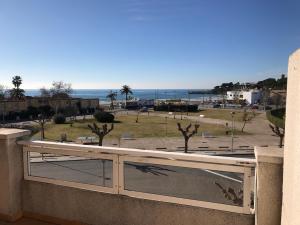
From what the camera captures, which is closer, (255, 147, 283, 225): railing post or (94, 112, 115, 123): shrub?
(255, 147, 283, 225): railing post

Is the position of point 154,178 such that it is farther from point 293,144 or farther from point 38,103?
point 38,103

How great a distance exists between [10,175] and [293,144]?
3.62 metres

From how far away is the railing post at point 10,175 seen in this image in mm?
4180

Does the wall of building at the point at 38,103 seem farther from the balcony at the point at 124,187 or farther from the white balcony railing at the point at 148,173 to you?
the white balcony railing at the point at 148,173

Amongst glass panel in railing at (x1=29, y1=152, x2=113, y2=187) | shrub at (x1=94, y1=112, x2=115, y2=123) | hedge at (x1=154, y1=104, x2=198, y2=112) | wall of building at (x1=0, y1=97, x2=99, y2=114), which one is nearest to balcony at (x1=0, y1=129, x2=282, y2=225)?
glass panel in railing at (x1=29, y1=152, x2=113, y2=187)

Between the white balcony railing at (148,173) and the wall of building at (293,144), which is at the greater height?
the wall of building at (293,144)

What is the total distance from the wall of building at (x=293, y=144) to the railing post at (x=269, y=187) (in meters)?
0.31

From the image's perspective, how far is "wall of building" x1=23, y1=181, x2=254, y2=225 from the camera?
3.44 m

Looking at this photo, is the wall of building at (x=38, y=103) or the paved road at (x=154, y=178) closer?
the paved road at (x=154, y=178)

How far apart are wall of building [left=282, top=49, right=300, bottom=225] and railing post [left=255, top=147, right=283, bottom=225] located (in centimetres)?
31

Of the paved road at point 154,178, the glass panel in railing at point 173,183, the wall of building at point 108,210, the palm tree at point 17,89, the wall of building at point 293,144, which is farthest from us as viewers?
the palm tree at point 17,89

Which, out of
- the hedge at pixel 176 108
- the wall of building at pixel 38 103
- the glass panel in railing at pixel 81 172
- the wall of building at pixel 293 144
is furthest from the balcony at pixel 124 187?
the hedge at pixel 176 108

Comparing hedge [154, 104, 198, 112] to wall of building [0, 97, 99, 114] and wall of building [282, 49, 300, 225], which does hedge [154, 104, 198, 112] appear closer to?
wall of building [0, 97, 99, 114]

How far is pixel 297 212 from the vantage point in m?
2.05
